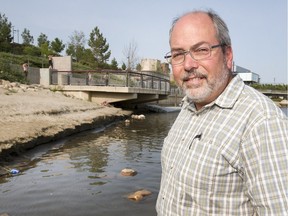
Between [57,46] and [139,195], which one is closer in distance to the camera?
[139,195]

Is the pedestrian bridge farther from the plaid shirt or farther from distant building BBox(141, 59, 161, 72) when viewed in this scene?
distant building BBox(141, 59, 161, 72)

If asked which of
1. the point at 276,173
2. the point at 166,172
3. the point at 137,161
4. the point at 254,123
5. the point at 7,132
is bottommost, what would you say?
the point at 137,161

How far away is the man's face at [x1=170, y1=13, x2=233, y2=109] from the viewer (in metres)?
1.96

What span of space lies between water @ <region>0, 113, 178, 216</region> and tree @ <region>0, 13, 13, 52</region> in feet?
116

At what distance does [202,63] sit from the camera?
1983 mm

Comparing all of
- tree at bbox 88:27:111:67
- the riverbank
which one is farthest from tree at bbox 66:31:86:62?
the riverbank

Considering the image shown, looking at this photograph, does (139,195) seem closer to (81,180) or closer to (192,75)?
(81,180)

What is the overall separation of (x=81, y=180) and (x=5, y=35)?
139 ft

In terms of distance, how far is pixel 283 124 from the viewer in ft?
5.11

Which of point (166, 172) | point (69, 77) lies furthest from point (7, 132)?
point (69, 77)

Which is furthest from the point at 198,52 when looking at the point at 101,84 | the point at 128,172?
the point at 101,84

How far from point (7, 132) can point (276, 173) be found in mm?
9853

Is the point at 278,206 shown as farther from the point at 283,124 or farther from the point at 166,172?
the point at 166,172

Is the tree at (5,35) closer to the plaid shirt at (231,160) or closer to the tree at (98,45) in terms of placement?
the tree at (98,45)
